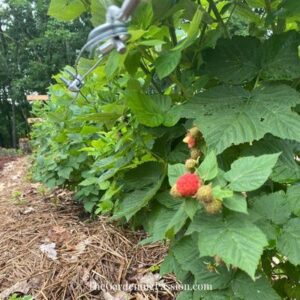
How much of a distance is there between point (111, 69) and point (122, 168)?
0.90 feet

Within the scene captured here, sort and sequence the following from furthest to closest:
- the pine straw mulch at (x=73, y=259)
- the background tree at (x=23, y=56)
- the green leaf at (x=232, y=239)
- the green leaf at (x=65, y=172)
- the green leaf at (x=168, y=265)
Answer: the background tree at (x=23, y=56), the green leaf at (x=65, y=172), the pine straw mulch at (x=73, y=259), the green leaf at (x=168, y=265), the green leaf at (x=232, y=239)

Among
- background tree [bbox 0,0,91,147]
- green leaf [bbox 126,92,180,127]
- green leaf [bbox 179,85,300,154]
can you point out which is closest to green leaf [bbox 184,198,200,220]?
green leaf [bbox 179,85,300,154]

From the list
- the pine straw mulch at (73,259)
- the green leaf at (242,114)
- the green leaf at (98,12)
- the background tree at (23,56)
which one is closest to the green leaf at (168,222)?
the green leaf at (242,114)

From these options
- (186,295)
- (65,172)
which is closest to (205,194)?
(186,295)

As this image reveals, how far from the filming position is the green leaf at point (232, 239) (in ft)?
1.85

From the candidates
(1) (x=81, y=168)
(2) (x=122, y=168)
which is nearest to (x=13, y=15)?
(1) (x=81, y=168)

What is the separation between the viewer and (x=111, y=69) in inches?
26.9

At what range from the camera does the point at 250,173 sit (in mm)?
613

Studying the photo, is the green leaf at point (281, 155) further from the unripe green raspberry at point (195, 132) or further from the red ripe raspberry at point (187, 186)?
the red ripe raspberry at point (187, 186)

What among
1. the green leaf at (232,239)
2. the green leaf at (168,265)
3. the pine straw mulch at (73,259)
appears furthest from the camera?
the pine straw mulch at (73,259)

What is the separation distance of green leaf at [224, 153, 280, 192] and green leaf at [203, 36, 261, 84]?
0.21 m

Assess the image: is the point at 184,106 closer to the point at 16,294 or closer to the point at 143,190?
the point at 143,190

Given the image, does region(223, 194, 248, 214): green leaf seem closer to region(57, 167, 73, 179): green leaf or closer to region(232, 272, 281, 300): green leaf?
region(232, 272, 281, 300): green leaf

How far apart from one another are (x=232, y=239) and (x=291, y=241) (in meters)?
0.15
